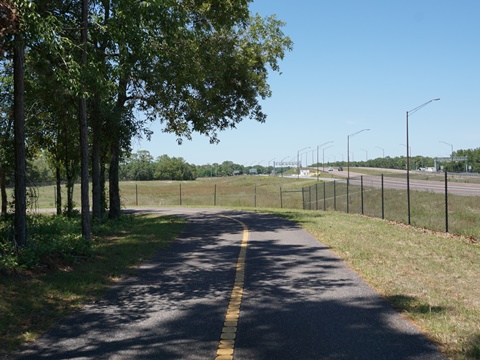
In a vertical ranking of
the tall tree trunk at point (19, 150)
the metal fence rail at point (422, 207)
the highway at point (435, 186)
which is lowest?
the metal fence rail at point (422, 207)

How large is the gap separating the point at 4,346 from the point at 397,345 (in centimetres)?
405

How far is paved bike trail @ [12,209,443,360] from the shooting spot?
4.76 m

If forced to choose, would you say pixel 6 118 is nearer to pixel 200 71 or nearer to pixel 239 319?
pixel 200 71

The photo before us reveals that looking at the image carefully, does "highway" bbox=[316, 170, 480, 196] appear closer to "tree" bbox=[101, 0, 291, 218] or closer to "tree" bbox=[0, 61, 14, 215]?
"tree" bbox=[101, 0, 291, 218]

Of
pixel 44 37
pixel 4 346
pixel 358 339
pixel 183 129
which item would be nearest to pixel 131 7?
pixel 44 37

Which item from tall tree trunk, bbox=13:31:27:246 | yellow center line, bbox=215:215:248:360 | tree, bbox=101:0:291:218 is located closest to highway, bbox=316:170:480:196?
tree, bbox=101:0:291:218

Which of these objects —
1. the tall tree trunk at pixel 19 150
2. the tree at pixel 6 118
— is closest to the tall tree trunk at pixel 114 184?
the tree at pixel 6 118

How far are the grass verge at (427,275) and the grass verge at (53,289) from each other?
4467mm

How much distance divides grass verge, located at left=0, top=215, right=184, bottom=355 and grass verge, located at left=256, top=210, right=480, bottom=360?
14.7 feet

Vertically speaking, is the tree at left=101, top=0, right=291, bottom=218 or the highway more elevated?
the tree at left=101, top=0, right=291, bottom=218

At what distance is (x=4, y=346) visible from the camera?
16.6ft

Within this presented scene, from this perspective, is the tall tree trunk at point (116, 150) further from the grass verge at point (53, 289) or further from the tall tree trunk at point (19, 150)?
the tall tree trunk at point (19, 150)

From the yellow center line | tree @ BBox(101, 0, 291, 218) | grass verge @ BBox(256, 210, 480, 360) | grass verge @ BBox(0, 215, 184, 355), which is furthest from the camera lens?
tree @ BBox(101, 0, 291, 218)

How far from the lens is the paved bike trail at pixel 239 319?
4.76 metres
